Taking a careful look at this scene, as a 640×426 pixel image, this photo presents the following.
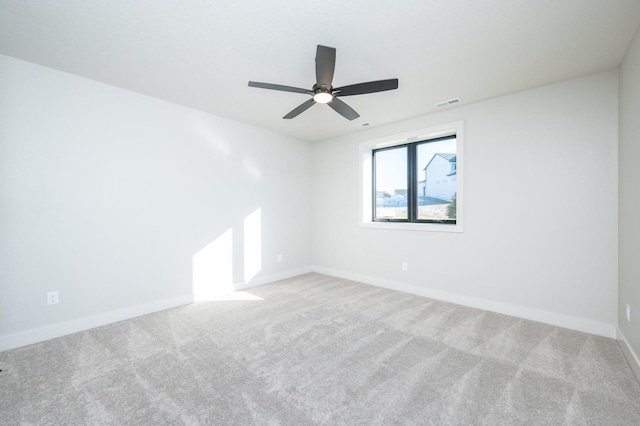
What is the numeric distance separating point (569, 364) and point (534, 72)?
8.74ft

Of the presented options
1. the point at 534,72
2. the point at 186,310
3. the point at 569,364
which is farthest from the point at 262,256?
the point at 534,72

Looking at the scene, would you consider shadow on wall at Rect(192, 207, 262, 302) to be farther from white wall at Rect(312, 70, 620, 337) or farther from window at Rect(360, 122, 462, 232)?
white wall at Rect(312, 70, 620, 337)

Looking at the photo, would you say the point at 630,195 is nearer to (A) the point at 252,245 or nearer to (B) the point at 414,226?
(B) the point at 414,226

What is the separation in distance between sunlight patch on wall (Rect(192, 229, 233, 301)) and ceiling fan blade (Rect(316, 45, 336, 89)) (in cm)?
271

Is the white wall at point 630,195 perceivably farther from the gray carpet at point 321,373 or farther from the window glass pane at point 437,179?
the window glass pane at point 437,179

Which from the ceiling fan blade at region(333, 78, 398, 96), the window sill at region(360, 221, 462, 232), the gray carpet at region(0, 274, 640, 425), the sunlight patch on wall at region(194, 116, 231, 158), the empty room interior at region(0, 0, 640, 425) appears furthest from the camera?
the sunlight patch on wall at region(194, 116, 231, 158)

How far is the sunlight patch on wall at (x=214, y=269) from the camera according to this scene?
3.74 metres

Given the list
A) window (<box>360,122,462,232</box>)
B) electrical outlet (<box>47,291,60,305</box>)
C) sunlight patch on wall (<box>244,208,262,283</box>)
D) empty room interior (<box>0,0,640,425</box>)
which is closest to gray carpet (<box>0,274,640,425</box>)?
empty room interior (<box>0,0,640,425</box>)

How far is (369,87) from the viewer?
2.32 metres

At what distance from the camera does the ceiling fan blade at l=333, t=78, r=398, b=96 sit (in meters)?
2.24

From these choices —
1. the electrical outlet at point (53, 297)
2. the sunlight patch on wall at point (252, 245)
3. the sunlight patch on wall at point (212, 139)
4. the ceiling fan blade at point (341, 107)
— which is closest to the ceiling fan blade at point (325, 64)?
the ceiling fan blade at point (341, 107)

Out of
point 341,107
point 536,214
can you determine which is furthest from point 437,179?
point 341,107

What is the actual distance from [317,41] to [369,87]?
57 centimetres

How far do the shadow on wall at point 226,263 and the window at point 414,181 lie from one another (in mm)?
1868
